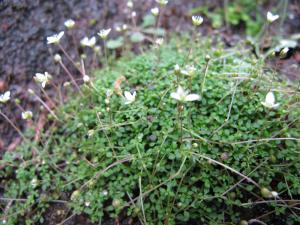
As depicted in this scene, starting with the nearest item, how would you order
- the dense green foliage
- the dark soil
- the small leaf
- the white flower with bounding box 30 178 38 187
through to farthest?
the dense green foliage, the white flower with bounding box 30 178 38 187, the dark soil, the small leaf

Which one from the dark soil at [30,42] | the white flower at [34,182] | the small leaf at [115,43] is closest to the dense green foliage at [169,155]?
the white flower at [34,182]

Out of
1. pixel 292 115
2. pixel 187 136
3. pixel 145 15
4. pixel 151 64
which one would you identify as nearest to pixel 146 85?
pixel 151 64

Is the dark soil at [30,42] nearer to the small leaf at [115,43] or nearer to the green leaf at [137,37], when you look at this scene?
the small leaf at [115,43]

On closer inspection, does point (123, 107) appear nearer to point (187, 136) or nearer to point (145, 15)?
point (187, 136)

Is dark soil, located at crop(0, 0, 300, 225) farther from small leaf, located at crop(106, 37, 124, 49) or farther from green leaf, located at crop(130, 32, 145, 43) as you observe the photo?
green leaf, located at crop(130, 32, 145, 43)

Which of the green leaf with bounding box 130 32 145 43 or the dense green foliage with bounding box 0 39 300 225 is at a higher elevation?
the green leaf with bounding box 130 32 145 43

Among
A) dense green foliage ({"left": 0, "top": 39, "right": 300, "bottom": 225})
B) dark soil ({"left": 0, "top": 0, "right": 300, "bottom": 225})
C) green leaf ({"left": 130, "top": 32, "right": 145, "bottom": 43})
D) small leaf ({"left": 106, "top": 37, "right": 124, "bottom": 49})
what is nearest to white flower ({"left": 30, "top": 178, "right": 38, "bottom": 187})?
dense green foliage ({"left": 0, "top": 39, "right": 300, "bottom": 225})

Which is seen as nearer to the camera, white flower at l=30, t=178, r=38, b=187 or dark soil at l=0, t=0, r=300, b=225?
white flower at l=30, t=178, r=38, b=187

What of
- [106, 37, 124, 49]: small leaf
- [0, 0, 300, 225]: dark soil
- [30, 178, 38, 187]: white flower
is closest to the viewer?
[30, 178, 38, 187]: white flower
